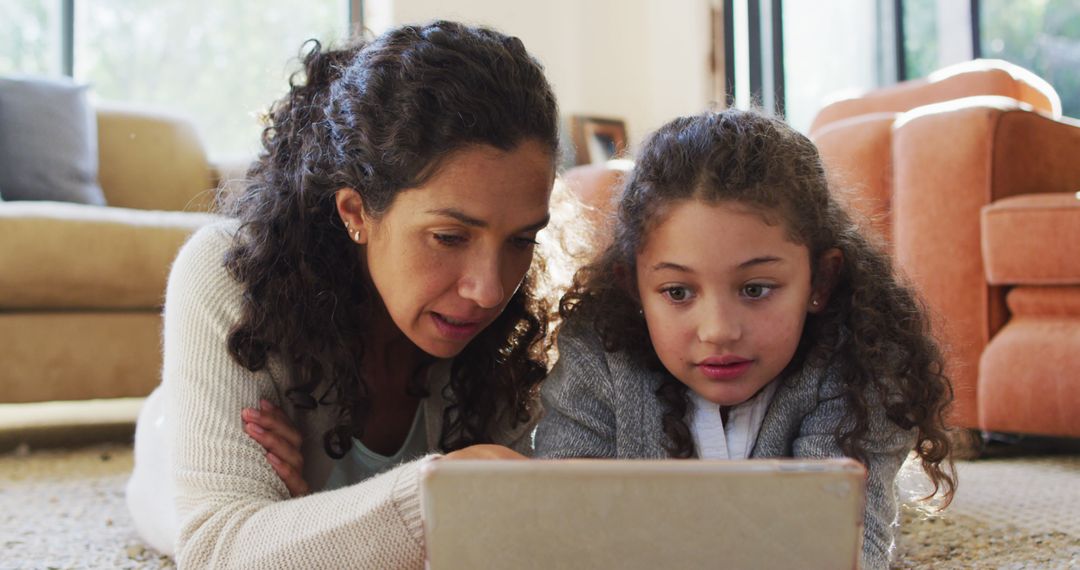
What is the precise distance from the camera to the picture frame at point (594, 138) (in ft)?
12.3

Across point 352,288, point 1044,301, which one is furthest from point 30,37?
point 1044,301

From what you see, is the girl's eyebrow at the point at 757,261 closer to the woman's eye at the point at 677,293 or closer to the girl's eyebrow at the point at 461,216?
the woman's eye at the point at 677,293

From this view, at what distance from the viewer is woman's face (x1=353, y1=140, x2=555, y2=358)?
897mm

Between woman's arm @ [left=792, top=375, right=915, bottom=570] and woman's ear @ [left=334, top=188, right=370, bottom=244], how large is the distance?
1.53 ft

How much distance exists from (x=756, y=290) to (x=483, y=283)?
0.82 feet

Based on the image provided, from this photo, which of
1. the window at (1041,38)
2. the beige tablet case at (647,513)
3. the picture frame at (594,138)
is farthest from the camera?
the picture frame at (594,138)

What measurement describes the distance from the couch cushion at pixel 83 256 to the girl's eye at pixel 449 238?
3.31 ft

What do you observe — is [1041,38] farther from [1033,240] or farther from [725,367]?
[725,367]

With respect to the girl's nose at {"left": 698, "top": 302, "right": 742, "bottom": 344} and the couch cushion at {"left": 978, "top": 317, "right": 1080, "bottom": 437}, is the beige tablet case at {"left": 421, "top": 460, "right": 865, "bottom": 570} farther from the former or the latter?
the couch cushion at {"left": 978, "top": 317, "right": 1080, "bottom": 437}

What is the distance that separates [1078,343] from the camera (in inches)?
58.6

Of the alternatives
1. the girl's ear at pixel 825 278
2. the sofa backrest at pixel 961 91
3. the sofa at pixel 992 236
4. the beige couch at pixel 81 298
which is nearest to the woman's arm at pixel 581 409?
the girl's ear at pixel 825 278

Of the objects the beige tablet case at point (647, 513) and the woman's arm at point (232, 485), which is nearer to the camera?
the beige tablet case at point (647, 513)

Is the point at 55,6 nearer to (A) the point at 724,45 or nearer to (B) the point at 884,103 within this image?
(A) the point at 724,45

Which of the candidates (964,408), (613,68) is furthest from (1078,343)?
(613,68)
